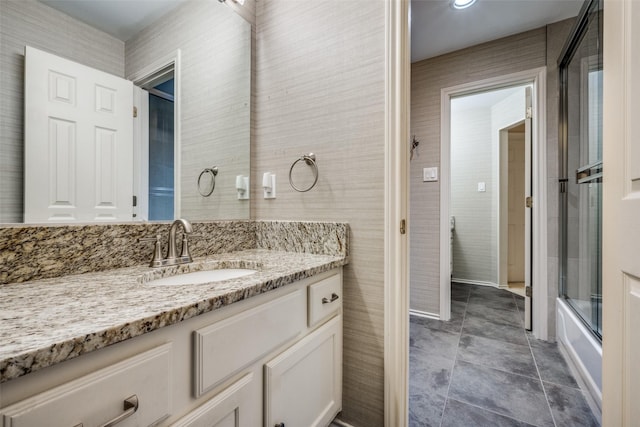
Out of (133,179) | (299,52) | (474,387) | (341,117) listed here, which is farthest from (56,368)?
(474,387)

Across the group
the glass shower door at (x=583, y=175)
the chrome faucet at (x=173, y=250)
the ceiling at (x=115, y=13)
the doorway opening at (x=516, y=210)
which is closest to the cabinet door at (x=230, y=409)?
the chrome faucet at (x=173, y=250)

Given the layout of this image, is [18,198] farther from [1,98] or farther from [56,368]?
[56,368]

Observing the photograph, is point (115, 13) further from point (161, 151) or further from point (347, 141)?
point (347, 141)

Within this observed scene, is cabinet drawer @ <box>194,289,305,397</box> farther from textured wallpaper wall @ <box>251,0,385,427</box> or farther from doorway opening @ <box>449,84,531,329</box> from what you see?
A: doorway opening @ <box>449,84,531,329</box>

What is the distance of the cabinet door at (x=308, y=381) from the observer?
0.74 metres

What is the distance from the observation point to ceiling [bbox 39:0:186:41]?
807mm

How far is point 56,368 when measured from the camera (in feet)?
1.22

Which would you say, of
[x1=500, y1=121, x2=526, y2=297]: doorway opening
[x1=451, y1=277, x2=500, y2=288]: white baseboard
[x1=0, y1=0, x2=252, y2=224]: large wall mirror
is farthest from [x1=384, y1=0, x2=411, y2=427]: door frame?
[x1=500, y1=121, x2=526, y2=297]: doorway opening

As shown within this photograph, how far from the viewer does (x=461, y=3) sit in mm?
1779

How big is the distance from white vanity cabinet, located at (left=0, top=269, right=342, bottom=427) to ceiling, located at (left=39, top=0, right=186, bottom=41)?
37.2 inches

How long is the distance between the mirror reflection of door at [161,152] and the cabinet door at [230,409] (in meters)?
0.67

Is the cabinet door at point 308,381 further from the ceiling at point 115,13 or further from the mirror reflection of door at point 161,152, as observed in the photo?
the ceiling at point 115,13

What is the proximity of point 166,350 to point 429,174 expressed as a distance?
229 centimetres

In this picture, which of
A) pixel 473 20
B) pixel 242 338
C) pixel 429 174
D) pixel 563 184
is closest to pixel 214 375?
pixel 242 338
